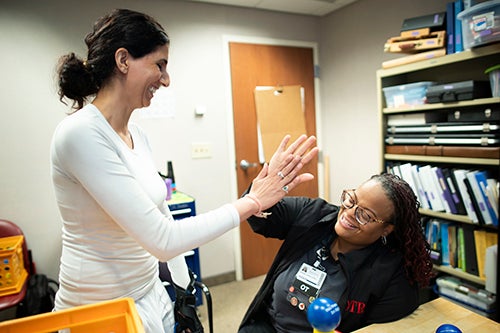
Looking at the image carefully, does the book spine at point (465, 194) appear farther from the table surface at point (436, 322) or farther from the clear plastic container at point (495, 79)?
the table surface at point (436, 322)

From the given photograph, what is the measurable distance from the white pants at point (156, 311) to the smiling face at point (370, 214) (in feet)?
2.29

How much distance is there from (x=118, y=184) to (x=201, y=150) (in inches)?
85.0

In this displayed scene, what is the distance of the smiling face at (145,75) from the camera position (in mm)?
958

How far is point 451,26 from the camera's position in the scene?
6.73 ft

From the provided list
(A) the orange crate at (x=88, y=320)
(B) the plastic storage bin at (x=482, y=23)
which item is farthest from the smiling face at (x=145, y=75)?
(B) the plastic storage bin at (x=482, y=23)

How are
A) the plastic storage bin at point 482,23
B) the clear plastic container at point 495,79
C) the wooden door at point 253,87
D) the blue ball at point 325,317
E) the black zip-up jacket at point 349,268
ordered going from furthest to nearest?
the wooden door at point 253,87 → the clear plastic container at point 495,79 → the plastic storage bin at point 482,23 → the black zip-up jacket at point 349,268 → the blue ball at point 325,317

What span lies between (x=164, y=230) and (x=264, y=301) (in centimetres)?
75

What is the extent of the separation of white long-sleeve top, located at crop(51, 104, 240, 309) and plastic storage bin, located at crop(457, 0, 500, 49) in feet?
5.78

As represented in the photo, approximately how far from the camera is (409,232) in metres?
1.22

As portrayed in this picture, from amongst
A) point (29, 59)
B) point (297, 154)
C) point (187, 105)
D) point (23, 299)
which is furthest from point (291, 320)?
point (29, 59)

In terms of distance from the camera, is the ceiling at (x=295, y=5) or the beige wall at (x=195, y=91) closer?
the beige wall at (x=195, y=91)

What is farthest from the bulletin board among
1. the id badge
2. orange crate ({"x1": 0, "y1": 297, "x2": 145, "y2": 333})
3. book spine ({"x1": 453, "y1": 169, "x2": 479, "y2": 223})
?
orange crate ({"x1": 0, "y1": 297, "x2": 145, "y2": 333})

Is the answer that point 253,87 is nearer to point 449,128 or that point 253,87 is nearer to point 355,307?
point 449,128

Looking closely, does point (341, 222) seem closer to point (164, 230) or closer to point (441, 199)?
point (164, 230)
